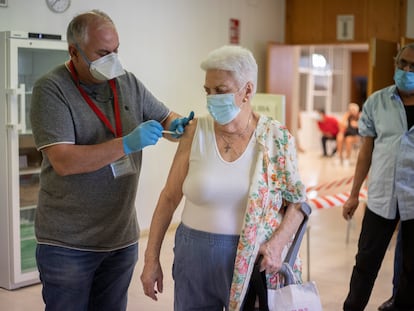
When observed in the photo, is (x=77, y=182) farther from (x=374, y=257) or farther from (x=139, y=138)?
(x=374, y=257)

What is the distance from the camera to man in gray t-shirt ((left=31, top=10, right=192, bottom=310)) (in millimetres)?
2133

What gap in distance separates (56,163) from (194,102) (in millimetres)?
4409

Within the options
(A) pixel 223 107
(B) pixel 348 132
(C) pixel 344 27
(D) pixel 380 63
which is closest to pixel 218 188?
(A) pixel 223 107

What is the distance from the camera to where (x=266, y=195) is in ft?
6.95

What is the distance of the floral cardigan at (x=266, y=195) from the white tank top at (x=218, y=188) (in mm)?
36

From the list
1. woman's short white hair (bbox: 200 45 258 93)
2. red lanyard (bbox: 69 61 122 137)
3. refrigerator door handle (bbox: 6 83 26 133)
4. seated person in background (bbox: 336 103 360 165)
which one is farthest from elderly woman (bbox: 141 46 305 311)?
seated person in background (bbox: 336 103 360 165)

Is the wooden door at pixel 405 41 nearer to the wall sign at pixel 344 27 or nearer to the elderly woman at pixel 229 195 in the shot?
the wall sign at pixel 344 27

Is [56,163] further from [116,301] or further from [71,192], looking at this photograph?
[116,301]

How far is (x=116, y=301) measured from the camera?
244 centimetres

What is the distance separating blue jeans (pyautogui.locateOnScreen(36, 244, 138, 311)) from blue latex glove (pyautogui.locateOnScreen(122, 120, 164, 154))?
408mm

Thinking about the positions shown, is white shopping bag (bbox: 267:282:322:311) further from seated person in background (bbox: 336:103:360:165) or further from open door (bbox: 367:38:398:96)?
seated person in background (bbox: 336:103:360:165)

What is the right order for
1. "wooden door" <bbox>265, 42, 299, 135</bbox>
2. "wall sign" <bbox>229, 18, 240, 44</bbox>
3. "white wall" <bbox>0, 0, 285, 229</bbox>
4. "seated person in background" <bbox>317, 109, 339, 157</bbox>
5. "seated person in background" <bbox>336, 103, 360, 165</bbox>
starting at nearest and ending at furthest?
"white wall" <bbox>0, 0, 285, 229</bbox>
"wall sign" <bbox>229, 18, 240, 44</bbox>
"wooden door" <bbox>265, 42, 299, 135</bbox>
"seated person in background" <bbox>336, 103, 360, 165</bbox>
"seated person in background" <bbox>317, 109, 339, 157</bbox>

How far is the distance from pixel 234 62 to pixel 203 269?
0.69 meters

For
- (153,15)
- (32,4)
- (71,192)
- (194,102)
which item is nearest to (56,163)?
(71,192)
